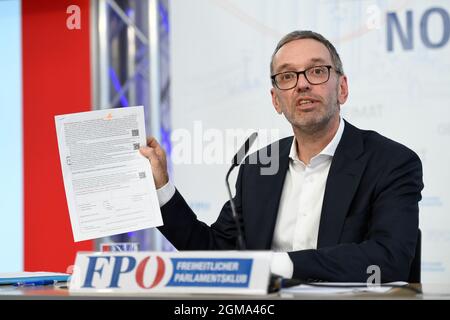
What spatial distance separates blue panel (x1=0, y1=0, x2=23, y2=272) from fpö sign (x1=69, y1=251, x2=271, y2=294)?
146 inches

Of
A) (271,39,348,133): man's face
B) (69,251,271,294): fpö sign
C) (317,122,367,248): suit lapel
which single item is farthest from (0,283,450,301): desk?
(271,39,348,133): man's face

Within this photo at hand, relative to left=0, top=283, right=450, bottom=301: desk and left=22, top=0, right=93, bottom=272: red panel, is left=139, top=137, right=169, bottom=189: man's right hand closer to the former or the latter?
left=0, top=283, right=450, bottom=301: desk

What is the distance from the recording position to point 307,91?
2.36m

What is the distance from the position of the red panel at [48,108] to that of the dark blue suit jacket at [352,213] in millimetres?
2594

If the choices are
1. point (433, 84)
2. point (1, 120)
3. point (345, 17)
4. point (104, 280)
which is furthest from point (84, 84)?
point (104, 280)

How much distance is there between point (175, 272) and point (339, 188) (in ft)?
3.08

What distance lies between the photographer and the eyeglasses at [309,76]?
2.36 m

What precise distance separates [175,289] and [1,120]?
13.1ft

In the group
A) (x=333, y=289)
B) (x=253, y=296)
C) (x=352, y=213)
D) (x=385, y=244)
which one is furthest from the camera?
(x=352, y=213)

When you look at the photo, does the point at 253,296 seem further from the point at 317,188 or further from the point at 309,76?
the point at 309,76

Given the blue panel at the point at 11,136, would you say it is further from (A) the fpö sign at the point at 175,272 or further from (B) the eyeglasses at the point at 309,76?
(A) the fpö sign at the point at 175,272

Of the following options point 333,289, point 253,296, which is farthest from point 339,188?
point 253,296

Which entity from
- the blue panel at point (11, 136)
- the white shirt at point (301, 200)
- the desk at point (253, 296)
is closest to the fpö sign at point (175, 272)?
the desk at point (253, 296)
